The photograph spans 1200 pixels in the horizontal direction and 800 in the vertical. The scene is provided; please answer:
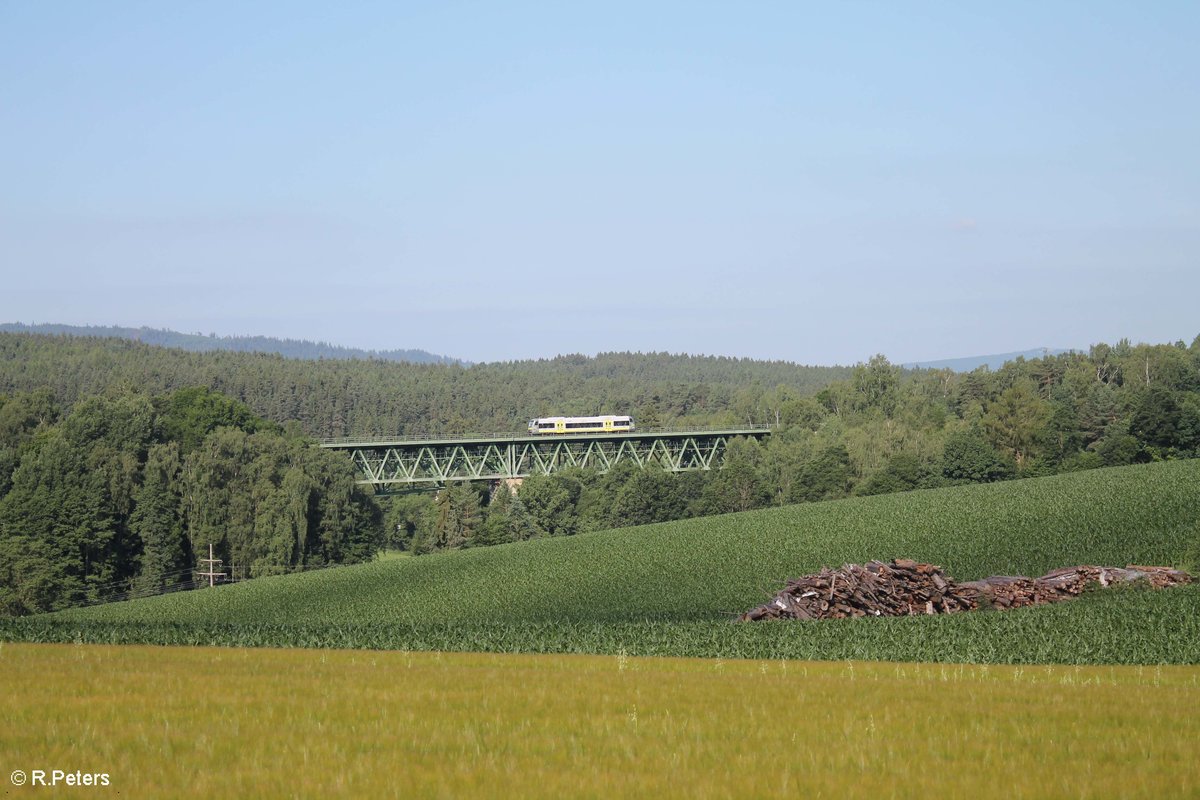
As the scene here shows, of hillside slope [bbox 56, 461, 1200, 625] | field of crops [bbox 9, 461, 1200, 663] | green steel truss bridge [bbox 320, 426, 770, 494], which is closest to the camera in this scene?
field of crops [bbox 9, 461, 1200, 663]

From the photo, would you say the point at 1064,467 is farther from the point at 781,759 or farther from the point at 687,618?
the point at 781,759

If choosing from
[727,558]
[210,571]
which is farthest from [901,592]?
[210,571]

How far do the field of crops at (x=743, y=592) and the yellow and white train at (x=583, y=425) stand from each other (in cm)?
7920

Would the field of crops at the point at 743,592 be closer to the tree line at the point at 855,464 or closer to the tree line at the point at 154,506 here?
the tree line at the point at 154,506

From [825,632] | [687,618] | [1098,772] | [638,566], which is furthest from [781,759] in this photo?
[638,566]

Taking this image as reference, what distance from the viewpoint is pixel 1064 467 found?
104 meters

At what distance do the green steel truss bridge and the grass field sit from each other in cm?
9998

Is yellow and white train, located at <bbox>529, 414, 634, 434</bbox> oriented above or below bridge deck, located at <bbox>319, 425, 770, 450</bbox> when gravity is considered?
above

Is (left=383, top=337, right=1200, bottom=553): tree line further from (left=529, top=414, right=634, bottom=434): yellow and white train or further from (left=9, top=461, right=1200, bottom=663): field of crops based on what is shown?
(left=9, top=461, right=1200, bottom=663): field of crops

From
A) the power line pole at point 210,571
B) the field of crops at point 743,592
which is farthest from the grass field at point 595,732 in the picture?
the power line pole at point 210,571

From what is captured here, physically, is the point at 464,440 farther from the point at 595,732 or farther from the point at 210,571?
the point at 595,732

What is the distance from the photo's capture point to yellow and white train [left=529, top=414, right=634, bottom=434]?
160375 millimetres

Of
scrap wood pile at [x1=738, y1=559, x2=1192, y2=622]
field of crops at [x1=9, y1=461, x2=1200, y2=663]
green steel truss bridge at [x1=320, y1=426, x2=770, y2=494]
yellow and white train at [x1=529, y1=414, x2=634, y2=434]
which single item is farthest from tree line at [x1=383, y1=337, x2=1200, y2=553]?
scrap wood pile at [x1=738, y1=559, x2=1192, y2=622]

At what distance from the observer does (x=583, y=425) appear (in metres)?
163
